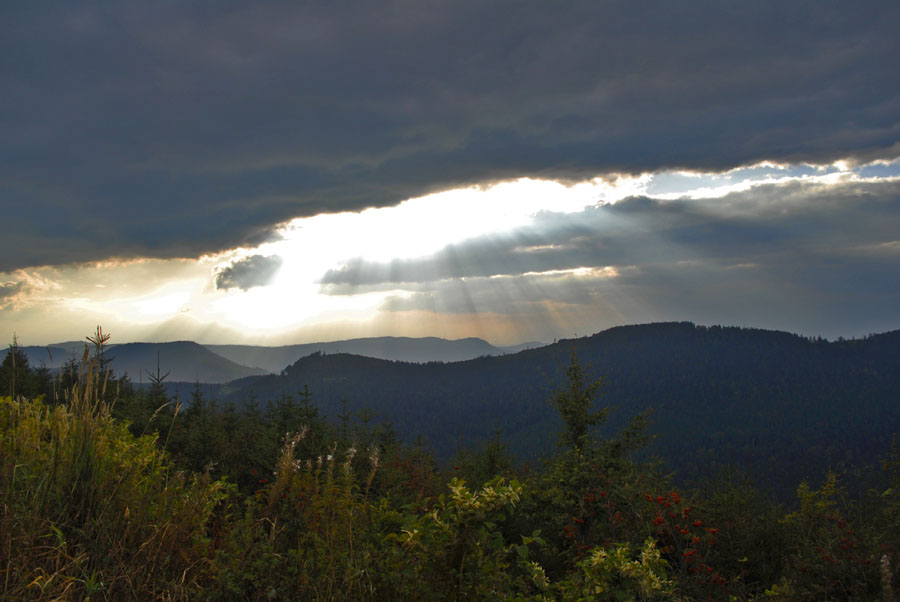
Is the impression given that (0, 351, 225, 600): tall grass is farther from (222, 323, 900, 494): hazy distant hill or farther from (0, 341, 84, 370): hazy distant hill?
(222, 323, 900, 494): hazy distant hill

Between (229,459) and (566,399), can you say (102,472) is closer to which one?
(229,459)

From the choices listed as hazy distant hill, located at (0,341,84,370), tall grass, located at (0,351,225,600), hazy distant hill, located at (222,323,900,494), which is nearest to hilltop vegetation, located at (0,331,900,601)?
tall grass, located at (0,351,225,600)

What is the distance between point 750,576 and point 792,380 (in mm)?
213587

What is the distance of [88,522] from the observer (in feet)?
12.5

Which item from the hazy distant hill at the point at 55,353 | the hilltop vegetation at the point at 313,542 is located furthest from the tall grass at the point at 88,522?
the hazy distant hill at the point at 55,353

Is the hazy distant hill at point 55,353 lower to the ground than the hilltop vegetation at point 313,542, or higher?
higher

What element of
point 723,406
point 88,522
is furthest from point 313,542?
point 723,406

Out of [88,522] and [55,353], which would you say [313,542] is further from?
[55,353]

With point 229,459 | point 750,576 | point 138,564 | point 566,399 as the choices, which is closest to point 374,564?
point 138,564

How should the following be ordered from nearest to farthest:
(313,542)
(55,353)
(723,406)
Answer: (313,542) < (55,353) < (723,406)

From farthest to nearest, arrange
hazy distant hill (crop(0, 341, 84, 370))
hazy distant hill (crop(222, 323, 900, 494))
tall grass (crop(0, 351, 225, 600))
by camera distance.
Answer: hazy distant hill (crop(222, 323, 900, 494)) → hazy distant hill (crop(0, 341, 84, 370)) → tall grass (crop(0, 351, 225, 600))

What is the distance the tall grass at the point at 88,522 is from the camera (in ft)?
11.3

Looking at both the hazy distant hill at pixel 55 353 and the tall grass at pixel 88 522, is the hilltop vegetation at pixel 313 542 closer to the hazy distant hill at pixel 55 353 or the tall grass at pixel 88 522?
the tall grass at pixel 88 522

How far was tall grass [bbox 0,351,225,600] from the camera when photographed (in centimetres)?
346
